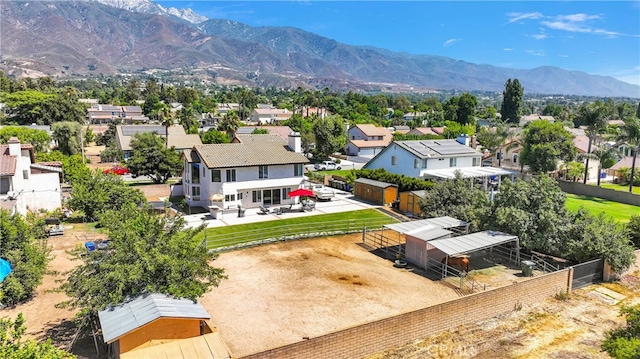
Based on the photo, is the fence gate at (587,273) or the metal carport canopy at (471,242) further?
the metal carport canopy at (471,242)

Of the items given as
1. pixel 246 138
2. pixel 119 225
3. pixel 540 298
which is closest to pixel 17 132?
pixel 246 138

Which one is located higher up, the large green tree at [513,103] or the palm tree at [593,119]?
the large green tree at [513,103]

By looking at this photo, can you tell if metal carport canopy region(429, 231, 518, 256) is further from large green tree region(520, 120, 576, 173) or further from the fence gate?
large green tree region(520, 120, 576, 173)

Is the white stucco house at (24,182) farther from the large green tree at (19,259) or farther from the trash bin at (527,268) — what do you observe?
the trash bin at (527,268)

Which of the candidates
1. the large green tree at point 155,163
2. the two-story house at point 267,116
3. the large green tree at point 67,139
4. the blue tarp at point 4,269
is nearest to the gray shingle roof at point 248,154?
the large green tree at point 155,163

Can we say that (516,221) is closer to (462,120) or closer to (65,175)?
(65,175)

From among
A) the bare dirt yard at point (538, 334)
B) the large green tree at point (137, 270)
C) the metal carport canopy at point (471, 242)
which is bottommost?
the bare dirt yard at point (538, 334)

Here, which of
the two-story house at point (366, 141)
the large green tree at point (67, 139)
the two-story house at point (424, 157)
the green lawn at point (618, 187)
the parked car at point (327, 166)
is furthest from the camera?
the two-story house at point (366, 141)
